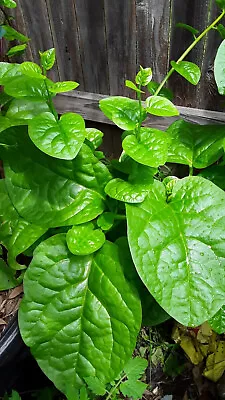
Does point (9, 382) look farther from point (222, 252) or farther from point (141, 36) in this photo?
point (141, 36)

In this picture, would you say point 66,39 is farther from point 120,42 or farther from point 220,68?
point 220,68

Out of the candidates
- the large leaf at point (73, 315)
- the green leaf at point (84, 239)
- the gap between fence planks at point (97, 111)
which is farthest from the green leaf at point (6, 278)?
the gap between fence planks at point (97, 111)

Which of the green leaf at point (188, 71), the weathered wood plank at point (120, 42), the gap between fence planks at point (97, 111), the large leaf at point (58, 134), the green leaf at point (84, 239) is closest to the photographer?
the large leaf at point (58, 134)

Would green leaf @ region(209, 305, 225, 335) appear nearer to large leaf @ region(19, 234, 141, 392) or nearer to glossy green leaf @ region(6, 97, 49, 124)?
large leaf @ region(19, 234, 141, 392)

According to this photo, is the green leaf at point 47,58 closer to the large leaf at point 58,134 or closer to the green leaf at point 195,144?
the large leaf at point 58,134

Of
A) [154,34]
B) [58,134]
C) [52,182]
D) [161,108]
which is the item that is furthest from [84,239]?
[154,34]

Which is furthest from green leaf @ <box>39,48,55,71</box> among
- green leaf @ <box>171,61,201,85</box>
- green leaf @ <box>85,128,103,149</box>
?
green leaf @ <box>171,61,201,85</box>
